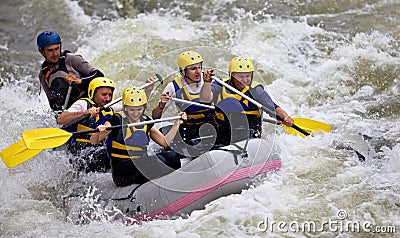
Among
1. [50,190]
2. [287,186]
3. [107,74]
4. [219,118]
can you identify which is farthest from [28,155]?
[107,74]

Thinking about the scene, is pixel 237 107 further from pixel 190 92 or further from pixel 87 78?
pixel 87 78

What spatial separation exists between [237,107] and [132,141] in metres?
1.06

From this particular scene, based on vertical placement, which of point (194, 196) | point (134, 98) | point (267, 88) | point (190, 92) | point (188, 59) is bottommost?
point (267, 88)

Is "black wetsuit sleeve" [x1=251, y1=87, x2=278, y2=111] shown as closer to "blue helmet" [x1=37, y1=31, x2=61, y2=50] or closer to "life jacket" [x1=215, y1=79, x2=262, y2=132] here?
"life jacket" [x1=215, y1=79, x2=262, y2=132]

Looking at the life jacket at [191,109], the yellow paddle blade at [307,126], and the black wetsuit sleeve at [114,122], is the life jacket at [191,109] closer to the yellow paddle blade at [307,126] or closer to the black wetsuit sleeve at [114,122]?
the black wetsuit sleeve at [114,122]

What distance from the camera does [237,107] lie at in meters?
5.60

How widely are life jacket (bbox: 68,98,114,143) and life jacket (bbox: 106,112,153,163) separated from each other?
33 cm

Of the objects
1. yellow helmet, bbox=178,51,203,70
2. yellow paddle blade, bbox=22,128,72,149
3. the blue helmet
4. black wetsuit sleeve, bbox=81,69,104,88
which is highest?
the blue helmet

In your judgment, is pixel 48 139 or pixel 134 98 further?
pixel 48 139

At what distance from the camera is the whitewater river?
514 centimetres

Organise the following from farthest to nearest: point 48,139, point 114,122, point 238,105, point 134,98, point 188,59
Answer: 1. point 188,59
2. point 238,105
3. point 48,139
4. point 114,122
5. point 134,98

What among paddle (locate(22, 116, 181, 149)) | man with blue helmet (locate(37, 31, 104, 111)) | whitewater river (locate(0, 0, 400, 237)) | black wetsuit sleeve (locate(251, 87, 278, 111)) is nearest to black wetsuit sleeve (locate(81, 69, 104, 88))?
man with blue helmet (locate(37, 31, 104, 111))

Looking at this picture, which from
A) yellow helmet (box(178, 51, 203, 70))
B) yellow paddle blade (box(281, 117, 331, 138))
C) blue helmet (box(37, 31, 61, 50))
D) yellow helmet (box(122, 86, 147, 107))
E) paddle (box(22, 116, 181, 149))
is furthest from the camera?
blue helmet (box(37, 31, 61, 50))

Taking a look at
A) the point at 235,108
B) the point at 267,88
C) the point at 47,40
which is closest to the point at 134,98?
the point at 235,108
